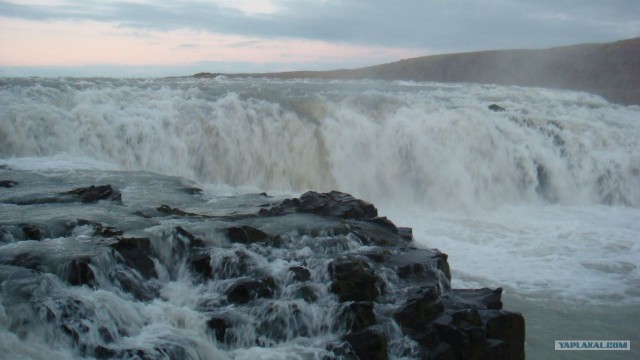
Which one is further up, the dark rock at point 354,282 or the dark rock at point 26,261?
the dark rock at point 26,261

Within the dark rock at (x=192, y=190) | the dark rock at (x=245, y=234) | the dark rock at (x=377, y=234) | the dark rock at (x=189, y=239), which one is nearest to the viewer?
the dark rock at (x=189, y=239)

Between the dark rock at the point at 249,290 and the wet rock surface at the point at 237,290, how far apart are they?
0.01 m

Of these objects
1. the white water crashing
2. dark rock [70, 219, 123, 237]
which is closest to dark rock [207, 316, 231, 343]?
dark rock [70, 219, 123, 237]

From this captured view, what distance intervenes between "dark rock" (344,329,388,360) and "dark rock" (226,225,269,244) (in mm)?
2404

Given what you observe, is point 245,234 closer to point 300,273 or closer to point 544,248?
point 300,273

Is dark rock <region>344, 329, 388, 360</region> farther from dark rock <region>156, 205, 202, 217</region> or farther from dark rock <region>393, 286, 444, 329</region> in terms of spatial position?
dark rock <region>156, 205, 202, 217</region>

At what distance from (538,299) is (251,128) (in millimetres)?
10109

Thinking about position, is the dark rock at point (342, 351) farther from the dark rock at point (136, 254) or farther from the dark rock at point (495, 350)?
the dark rock at point (136, 254)

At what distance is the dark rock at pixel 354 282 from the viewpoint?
737cm

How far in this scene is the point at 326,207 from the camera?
10.0 metres

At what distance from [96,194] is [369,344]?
215 inches

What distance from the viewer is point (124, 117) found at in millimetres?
16359

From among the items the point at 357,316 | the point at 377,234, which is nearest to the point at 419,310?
the point at 357,316

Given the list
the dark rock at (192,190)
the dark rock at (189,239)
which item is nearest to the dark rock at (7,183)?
the dark rock at (192,190)
